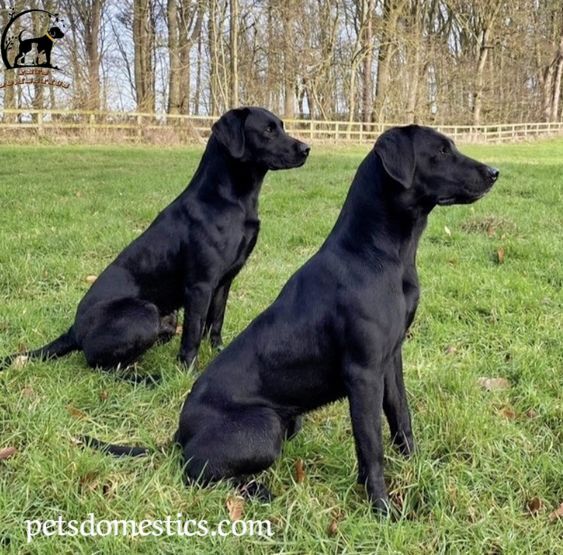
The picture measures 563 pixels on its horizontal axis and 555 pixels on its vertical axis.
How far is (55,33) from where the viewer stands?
24.8 meters

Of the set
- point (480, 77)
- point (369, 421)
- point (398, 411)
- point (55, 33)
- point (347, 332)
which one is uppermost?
point (55, 33)

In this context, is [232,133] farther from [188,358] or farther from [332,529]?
[332,529]

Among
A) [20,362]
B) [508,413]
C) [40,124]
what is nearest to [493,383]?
[508,413]

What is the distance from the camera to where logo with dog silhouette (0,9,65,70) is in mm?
22375

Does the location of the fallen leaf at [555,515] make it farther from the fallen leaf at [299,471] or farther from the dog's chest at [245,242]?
the dog's chest at [245,242]

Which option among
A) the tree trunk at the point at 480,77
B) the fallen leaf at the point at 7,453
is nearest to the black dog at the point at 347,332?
the fallen leaf at the point at 7,453

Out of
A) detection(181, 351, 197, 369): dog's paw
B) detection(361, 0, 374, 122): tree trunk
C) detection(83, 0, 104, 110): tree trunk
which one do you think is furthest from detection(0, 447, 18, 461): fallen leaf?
detection(361, 0, 374, 122): tree trunk

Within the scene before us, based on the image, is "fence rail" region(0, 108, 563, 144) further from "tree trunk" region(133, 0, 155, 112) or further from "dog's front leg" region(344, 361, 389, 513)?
"dog's front leg" region(344, 361, 389, 513)

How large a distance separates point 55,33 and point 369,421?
26.7 metres

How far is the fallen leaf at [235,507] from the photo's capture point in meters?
2.22

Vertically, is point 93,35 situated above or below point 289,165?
above

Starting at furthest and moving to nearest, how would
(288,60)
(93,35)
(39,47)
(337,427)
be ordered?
(93,35) → (288,60) → (39,47) → (337,427)

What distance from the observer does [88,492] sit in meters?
2.30

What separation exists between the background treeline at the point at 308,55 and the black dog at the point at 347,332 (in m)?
22.6
